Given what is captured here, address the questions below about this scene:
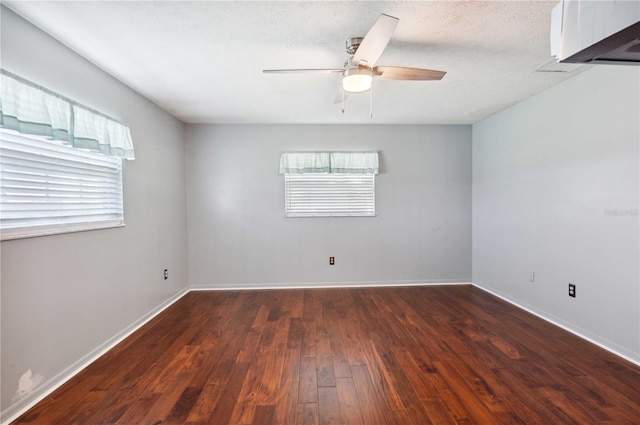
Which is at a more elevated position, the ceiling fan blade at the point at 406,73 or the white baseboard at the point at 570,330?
the ceiling fan blade at the point at 406,73

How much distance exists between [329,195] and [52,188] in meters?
3.03

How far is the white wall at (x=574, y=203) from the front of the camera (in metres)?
2.28

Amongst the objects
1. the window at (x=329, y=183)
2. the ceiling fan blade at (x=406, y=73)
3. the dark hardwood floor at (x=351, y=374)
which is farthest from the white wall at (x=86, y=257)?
the ceiling fan blade at (x=406, y=73)

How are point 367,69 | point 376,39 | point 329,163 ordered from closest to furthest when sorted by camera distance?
point 376,39 < point 367,69 < point 329,163

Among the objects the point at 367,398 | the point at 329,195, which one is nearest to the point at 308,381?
the point at 367,398

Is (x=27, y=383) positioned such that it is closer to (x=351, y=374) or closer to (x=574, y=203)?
(x=351, y=374)

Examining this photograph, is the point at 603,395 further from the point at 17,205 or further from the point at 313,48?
the point at 17,205

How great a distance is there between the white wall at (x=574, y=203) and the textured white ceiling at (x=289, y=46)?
39 centimetres

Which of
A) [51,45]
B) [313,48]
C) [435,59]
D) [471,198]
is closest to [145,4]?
A: [51,45]

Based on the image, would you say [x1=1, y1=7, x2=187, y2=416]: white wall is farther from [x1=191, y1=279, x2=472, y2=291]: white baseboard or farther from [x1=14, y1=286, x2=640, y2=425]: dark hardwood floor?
[x1=191, y1=279, x2=472, y2=291]: white baseboard

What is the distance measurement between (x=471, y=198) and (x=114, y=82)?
4578 millimetres

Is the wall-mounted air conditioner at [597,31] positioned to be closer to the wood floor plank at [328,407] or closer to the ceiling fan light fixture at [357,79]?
the ceiling fan light fixture at [357,79]

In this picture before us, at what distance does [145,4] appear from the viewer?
5.43 feet

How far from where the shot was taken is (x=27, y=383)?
178 cm
